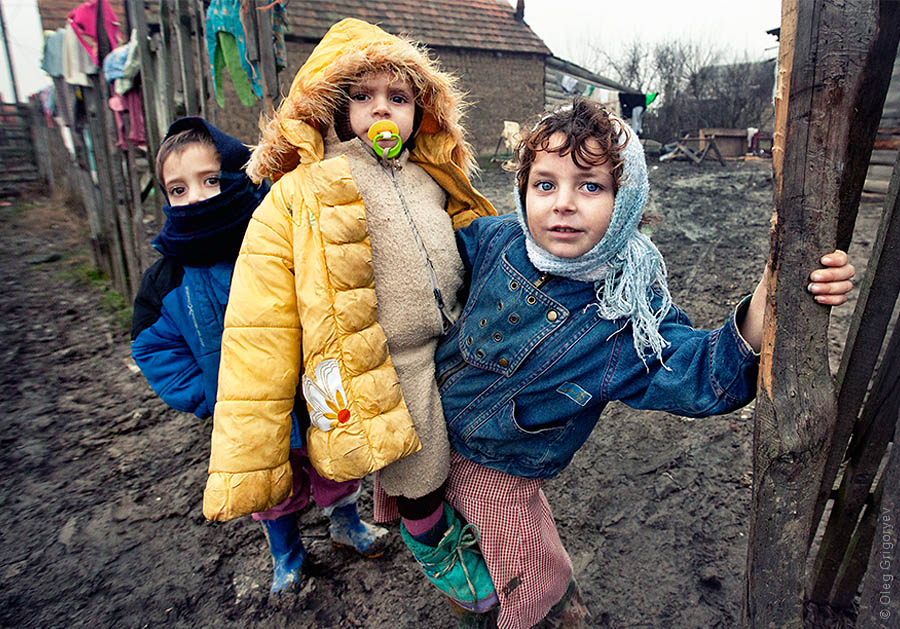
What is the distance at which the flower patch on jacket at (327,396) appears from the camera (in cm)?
141

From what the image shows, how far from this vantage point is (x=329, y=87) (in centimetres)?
146

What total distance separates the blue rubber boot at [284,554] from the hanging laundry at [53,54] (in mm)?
5990

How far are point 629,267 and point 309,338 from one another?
82 centimetres

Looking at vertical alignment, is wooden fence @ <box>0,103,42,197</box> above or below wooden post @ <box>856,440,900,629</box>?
above

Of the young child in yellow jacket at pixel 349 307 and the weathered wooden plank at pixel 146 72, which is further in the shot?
the weathered wooden plank at pixel 146 72

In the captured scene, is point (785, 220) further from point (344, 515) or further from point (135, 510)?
point (135, 510)

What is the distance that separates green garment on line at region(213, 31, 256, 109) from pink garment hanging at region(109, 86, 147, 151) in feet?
4.33

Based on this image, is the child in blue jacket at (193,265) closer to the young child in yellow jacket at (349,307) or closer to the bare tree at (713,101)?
the young child in yellow jacket at (349,307)

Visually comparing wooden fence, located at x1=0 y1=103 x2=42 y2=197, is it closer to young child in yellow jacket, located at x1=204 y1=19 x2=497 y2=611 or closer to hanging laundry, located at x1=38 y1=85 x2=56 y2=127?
hanging laundry, located at x1=38 y1=85 x2=56 y2=127

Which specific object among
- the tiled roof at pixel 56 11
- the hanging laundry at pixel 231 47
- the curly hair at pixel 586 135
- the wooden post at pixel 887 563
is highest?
the tiled roof at pixel 56 11

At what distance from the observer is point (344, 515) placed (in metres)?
2.36

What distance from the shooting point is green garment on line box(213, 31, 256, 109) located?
316 cm

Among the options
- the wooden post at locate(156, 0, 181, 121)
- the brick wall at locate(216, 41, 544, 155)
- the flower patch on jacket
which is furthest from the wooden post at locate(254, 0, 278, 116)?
the brick wall at locate(216, 41, 544, 155)

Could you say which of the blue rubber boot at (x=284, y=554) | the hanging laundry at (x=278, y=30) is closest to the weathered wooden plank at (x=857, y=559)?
the blue rubber boot at (x=284, y=554)
